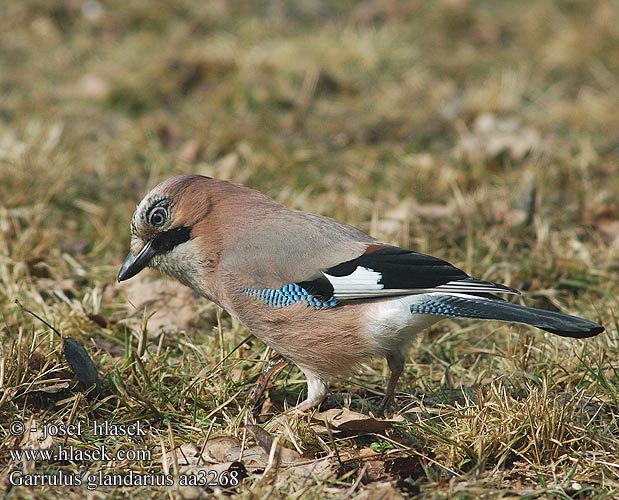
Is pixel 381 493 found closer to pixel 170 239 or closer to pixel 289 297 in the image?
pixel 289 297

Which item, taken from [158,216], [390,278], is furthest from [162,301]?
[390,278]

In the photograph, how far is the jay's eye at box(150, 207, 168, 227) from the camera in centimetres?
398

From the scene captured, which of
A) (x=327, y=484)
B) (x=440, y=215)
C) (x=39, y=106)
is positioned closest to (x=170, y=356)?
(x=327, y=484)

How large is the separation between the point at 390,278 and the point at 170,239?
1.05 metres

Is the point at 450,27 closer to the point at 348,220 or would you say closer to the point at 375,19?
the point at 375,19

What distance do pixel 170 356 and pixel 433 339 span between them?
1361 mm

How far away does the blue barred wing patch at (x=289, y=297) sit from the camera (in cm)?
377

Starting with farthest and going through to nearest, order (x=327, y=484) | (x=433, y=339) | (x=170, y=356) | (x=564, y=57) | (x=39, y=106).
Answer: (x=564, y=57)
(x=39, y=106)
(x=433, y=339)
(x=170, y=356)
(x=327, y=484)

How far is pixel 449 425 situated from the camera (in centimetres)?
351

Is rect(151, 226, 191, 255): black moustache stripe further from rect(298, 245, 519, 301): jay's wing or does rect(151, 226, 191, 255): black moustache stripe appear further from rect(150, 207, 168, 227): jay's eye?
rect(298, 245, 519, 301): jay's wing

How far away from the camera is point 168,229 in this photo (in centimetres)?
402

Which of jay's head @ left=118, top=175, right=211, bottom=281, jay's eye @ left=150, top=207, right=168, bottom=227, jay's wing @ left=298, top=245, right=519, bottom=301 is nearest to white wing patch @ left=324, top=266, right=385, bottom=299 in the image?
jay's wing @ left=298, top=245, right=519, bottom=301

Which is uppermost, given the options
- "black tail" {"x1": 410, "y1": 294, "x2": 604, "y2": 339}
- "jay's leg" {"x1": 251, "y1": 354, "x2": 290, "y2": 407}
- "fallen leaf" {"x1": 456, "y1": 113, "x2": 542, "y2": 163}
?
"black tail" {"x1": 410, "y1": 294, "x2": 604, "y2": 339}

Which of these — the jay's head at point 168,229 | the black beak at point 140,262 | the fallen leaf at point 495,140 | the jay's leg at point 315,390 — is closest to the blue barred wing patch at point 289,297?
the jay's leg at point 315,390
